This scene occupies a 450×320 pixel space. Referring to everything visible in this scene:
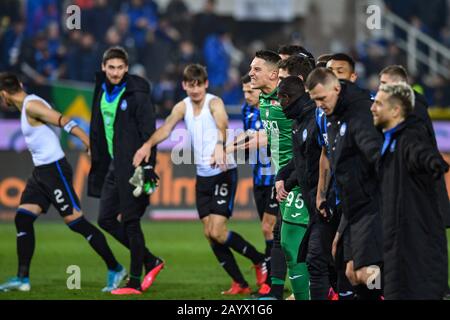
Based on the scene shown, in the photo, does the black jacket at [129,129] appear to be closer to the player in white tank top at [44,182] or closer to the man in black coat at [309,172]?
the player in white tank top at [44,182]

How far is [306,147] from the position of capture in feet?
31.9

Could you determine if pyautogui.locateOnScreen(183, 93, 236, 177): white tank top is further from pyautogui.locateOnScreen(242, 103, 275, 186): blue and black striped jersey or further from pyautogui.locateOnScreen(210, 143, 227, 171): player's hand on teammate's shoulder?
pyautogui.locateOnScreen(242, 103, 275, 186): blue and black striped jersey

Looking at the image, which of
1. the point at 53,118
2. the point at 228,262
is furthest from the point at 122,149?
the point at 228,262

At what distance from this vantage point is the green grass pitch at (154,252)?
12102 millimetres

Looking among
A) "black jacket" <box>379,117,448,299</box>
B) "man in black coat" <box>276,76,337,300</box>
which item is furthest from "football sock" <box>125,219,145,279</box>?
"black jacket" <box>379,117,448,299</box>

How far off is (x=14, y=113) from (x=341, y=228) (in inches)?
624

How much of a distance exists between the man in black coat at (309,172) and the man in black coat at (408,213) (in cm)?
168

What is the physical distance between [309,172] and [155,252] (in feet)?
22.7

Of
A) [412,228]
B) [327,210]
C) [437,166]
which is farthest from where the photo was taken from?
[327,210]

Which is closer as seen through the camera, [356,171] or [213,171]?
[356,171]

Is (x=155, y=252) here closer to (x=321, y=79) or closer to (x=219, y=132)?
(x=219, y=132)

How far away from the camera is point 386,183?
7.78 m

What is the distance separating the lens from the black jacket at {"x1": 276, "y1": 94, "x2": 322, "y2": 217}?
9672 millimetres

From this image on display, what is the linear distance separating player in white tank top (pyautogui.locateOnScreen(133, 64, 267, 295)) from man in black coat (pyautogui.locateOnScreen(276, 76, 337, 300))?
2.61 metres
